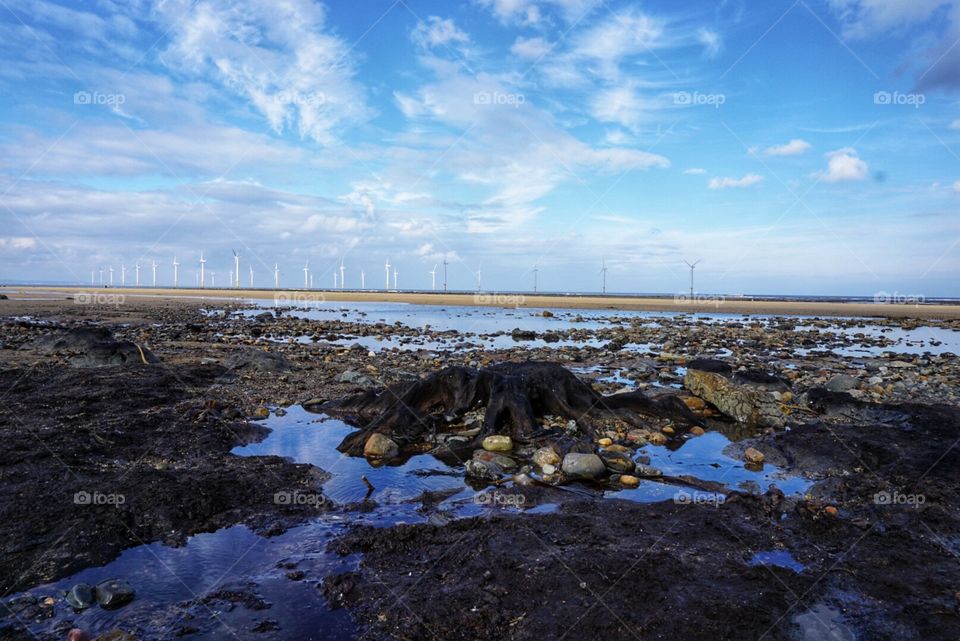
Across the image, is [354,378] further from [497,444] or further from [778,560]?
[778,560]

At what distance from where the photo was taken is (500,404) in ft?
33.3

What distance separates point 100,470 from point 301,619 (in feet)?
14.9

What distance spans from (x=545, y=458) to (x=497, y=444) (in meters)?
1.06

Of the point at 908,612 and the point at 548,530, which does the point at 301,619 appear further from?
the point at 908,612

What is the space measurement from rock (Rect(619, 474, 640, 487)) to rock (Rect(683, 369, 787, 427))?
496 centimetres

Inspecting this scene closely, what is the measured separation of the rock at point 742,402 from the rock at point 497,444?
544 centimetres

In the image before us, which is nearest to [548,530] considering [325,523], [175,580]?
[325,523]

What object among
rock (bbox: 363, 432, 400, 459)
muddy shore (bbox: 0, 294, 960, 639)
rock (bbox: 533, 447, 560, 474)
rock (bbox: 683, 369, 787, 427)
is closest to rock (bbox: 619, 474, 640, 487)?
muddy shore (bbox: 0, 294, 960, 639)

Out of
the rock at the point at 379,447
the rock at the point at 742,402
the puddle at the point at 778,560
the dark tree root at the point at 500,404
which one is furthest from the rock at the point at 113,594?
the rock at the point at 742,402

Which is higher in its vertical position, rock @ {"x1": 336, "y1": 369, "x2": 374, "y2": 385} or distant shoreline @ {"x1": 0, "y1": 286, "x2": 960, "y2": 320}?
distant shoreline @ {"x1": 0, "y1": 286, "x2": 960, "y2": 320}

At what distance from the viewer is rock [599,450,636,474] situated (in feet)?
26.4

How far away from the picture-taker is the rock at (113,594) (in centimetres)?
433

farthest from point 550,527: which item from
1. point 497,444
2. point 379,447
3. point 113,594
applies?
point 113,594

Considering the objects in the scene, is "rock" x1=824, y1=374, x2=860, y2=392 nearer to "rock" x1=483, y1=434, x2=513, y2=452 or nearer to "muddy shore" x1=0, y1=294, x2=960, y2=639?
"muddy shore" x1=0, y1=294, x2=960, y2=639
